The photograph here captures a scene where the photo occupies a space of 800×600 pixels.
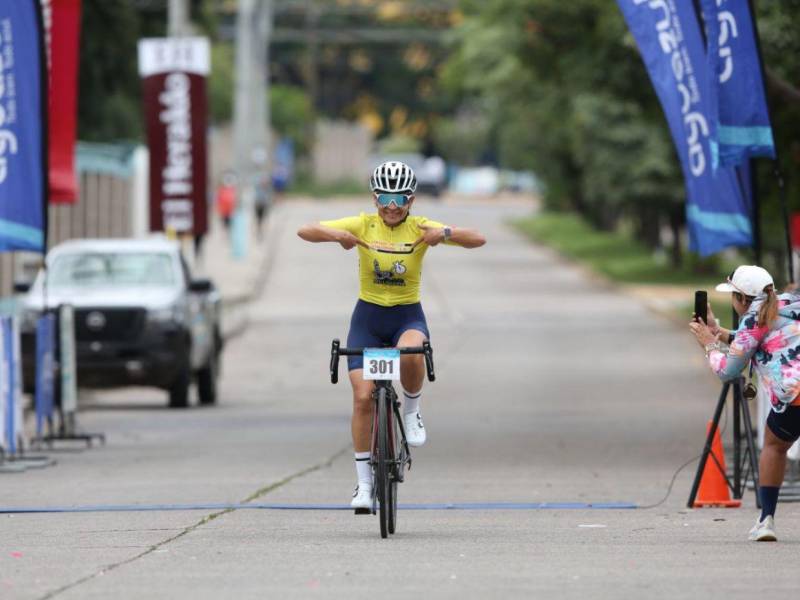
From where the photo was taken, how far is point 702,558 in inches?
431

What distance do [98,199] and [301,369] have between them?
28.9ft

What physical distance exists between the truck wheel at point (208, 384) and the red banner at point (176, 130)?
26.3 ft

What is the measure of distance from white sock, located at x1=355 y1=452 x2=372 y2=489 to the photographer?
2115mm

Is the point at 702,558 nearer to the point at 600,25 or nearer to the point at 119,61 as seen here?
the point at 600,25

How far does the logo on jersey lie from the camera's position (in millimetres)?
12211

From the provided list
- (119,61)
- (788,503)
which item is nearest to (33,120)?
(788,503)

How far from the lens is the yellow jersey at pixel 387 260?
12.2m

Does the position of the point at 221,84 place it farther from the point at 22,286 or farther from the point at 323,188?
the point at 22,286

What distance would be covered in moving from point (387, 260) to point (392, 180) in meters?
0.49

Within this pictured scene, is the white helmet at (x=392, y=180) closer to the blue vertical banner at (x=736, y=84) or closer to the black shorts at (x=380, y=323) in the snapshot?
the black shorts at (x=380, y=323)

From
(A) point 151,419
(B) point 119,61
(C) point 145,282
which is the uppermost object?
(B) point 119,61

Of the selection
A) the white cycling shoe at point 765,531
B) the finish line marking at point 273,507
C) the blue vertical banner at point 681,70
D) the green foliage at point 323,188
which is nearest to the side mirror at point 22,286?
the blue vertical banner at point 681,70

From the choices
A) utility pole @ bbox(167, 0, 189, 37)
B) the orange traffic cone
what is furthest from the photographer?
utility pole @ bbox(167, 0, 189, 37)

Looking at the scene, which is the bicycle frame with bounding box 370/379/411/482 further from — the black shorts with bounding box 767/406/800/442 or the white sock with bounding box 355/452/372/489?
the black shorts with bounding box 767/406/800/442
